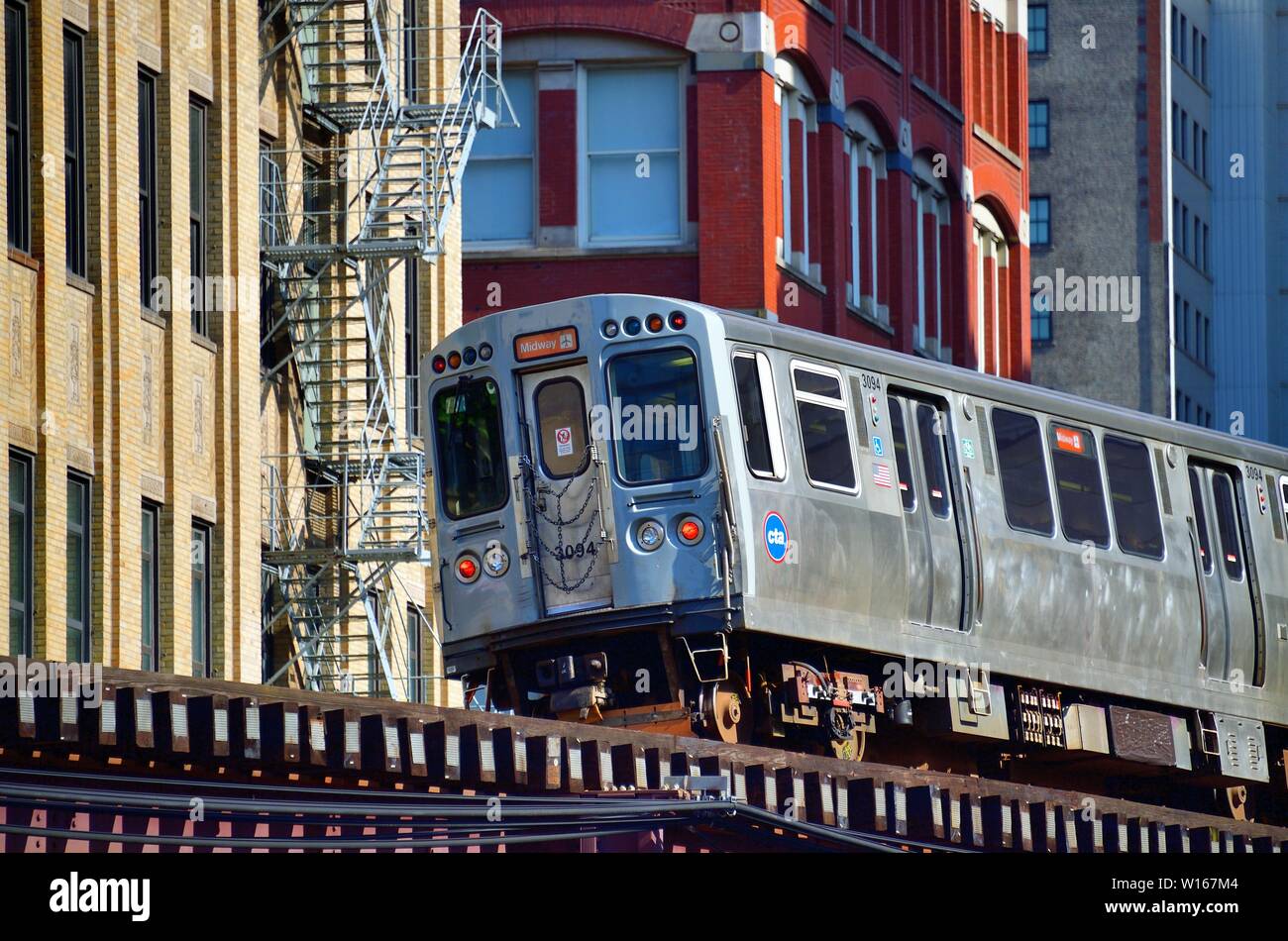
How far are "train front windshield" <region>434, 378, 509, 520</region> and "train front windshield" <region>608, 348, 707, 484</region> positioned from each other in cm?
115

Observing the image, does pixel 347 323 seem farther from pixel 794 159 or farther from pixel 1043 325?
pixel 1043 325

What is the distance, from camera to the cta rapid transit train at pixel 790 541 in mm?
22625

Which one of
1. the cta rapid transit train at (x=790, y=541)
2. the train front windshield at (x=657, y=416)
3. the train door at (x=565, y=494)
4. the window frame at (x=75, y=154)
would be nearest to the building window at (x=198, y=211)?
the window frame at (x=75, y=154)

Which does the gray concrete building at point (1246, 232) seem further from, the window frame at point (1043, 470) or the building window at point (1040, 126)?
the window frame at point (1043, 470)

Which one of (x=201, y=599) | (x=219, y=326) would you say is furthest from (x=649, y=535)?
(x=219, y=326)

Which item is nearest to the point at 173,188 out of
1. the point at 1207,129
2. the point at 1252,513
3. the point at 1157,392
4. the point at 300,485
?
the point at 300,485

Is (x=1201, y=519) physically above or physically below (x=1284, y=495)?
below

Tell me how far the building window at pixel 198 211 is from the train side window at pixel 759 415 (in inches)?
387

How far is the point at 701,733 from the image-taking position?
22594 millimetres

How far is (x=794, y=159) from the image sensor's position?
4234cm

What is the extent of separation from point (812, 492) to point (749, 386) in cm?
99

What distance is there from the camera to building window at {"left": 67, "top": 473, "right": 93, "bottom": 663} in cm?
2781

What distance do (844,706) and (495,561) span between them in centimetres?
294

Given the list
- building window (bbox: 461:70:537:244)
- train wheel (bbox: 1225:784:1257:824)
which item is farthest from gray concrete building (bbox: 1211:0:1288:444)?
train wheel (bbox: 1225:784:1257:824)
